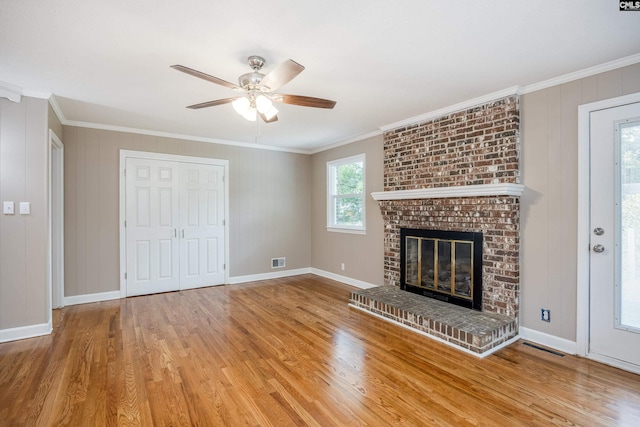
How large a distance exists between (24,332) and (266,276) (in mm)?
3354

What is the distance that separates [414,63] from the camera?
2.57 metres

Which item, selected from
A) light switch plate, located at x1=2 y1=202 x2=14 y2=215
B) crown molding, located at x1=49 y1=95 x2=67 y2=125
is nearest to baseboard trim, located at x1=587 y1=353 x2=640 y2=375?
light switch plate, located at x1=2 y1=202 x2=14 y2=215

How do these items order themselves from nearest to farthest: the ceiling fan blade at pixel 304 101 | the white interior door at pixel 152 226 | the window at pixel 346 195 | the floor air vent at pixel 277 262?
1. the ceiling fan blade at pixel 304 101
2. the white interior door at pixel 152 226
3. the window at pixel 346 195
4. the floor air vent at pixel 277 262

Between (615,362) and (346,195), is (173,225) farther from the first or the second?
(615,362)

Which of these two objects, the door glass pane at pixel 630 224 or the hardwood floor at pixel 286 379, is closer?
the hardwood floor at pixel 286 379

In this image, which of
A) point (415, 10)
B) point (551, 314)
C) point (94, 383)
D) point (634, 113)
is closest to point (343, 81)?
point (415, 10)

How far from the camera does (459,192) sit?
339 centimetres

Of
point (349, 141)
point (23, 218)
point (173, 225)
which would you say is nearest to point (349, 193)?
point (349, 141)

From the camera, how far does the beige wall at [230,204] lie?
14.1 ft

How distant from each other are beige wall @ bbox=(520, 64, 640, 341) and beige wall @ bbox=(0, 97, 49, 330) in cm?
494

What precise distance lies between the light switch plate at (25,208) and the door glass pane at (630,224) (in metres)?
5.48

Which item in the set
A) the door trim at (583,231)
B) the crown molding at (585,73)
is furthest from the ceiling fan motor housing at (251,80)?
the door trim at (583,231)

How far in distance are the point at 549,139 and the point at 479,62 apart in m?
1.10

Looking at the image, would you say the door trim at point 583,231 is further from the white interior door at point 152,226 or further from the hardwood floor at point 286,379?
the white interior door at point 152,226
